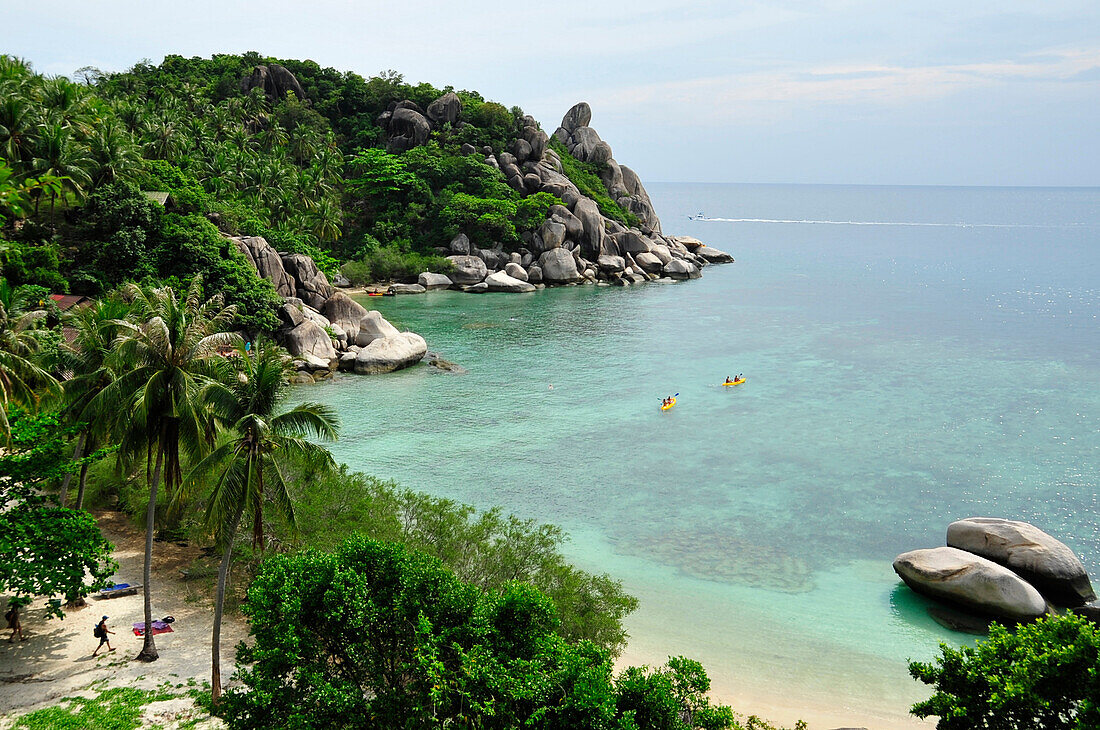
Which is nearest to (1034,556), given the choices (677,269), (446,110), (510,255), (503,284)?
(503,284)

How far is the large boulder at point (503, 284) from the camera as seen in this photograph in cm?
7738

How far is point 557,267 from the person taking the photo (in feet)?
269

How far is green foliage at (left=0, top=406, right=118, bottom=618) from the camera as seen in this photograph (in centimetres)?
1469

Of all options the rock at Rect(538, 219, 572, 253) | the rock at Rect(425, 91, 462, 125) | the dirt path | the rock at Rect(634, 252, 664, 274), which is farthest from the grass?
the rock at Rect(425, 91, 462, 125)

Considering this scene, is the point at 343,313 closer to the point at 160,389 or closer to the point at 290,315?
the point at 290,315

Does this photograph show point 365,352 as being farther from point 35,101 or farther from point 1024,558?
point 1024,558

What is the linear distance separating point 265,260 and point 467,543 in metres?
36.9

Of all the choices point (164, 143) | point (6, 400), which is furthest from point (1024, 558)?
point (164, 143)

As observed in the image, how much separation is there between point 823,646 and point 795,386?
2740cm

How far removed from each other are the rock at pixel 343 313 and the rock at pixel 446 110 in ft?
165

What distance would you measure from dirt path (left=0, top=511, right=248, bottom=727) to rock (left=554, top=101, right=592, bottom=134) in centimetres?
9370

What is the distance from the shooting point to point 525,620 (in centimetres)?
1349

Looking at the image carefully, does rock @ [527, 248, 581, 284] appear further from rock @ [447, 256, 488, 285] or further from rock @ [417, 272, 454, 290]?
rock @ [417, 272, 454, 290]

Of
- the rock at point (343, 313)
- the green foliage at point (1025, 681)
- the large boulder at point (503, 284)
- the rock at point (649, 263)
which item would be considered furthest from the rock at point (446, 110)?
the green foliage at point (1025, 681)
